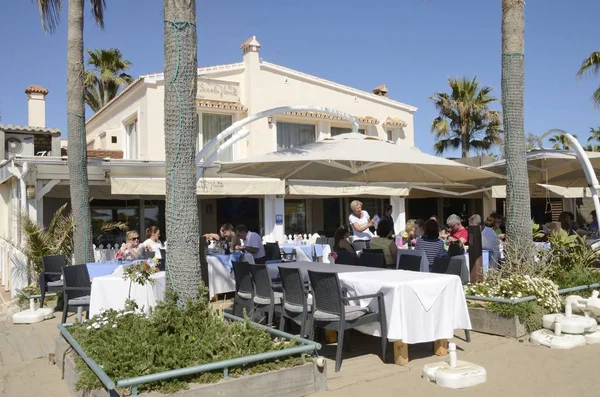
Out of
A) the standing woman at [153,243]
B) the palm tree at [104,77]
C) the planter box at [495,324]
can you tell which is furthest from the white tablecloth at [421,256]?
the palm tree at [104,77]

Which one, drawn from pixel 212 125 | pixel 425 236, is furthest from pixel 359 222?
pixel 212 125

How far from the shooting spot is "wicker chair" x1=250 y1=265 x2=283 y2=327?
649 cm

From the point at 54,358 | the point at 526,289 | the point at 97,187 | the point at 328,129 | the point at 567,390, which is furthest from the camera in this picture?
the point at 328,129

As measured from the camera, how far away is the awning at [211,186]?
1281cm

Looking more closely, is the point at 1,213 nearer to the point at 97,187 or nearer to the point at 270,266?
the point at 97,187

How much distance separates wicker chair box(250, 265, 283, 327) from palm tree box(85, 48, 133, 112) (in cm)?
2700

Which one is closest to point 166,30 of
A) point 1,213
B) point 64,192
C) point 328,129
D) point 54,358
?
point 54,358

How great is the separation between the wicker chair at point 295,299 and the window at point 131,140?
1129cm

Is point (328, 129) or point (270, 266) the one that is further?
point (328, 129)

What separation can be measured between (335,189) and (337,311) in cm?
1076

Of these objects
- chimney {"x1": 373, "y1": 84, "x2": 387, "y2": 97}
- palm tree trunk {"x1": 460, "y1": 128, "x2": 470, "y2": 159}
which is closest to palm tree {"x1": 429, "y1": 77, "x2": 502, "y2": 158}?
palm tree trunk {"x1": 460, "y1": 128, "x2": 470, "y2": 159}

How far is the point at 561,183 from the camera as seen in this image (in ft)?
41.3

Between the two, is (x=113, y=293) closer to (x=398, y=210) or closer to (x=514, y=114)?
(x=514, y=114)

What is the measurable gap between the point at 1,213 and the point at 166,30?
13306mm
